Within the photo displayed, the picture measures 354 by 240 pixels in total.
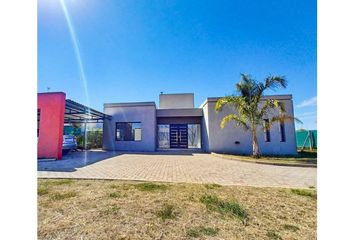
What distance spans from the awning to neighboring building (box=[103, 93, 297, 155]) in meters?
1.11

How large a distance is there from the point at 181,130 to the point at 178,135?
0.60 metres

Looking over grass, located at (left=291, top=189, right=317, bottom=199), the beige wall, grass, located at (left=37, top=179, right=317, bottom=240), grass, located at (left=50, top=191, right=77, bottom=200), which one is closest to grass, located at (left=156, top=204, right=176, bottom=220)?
grass, located at (left=37, top=179, right=317, bottom=240)

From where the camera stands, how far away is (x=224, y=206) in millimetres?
3678

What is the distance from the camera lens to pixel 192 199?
13.4 ft

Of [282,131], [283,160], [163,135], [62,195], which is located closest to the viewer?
[62,195]

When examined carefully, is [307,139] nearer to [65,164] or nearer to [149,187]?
[149,187]

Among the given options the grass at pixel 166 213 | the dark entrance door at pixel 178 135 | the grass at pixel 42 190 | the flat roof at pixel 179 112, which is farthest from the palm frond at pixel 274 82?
the grass at pixel 42 190

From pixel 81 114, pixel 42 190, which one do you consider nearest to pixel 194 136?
pixel 81 114

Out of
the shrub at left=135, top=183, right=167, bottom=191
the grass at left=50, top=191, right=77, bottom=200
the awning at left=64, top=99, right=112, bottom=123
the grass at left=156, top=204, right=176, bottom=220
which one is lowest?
the shrub at left=135, top=183, right=167, bottom=191

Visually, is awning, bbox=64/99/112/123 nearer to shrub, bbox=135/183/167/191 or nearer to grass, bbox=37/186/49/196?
grass, bbox=37/186/49/196

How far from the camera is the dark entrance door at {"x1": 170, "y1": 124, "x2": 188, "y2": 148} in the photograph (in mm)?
18516
